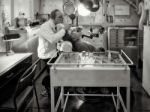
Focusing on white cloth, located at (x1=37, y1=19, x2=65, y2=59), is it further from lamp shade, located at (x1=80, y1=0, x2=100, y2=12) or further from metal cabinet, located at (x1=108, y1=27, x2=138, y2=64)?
metal cabinet, located at (x1=108, y1=27, x2=138, y2=64)

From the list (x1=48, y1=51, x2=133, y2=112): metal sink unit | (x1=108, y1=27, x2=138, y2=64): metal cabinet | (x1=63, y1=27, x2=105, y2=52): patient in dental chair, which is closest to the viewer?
(x1=48, y1=51, x2=133, y2=112): metal sink unit

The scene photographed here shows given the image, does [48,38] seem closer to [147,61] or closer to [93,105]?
[93,105]

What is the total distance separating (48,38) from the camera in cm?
400

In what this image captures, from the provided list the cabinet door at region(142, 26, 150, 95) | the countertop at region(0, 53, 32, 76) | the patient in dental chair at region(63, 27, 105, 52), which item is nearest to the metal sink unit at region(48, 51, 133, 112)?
the countertop at region(0, 53, 32, 76)

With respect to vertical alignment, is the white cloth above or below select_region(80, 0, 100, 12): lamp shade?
below

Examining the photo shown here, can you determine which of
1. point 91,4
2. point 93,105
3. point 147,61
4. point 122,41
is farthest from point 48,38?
point 122,41

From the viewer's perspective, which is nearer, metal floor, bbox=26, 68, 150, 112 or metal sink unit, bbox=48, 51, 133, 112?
metal sink unit, bbox=48, 51, 133, 112

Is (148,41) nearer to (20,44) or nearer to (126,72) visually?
(126,72)

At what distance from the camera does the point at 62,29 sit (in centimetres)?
419

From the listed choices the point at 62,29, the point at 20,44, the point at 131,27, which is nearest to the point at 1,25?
the point at 20,44

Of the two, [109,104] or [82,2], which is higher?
[82,2]

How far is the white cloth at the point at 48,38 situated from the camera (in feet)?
13.2

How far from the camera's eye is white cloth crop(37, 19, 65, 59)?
4.02 m

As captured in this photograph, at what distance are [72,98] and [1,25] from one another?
165 centimetres
